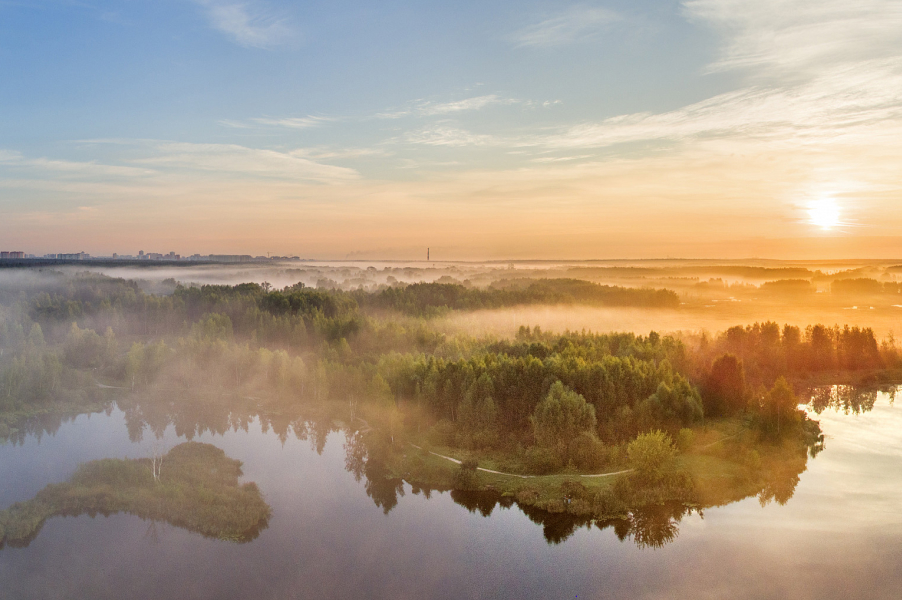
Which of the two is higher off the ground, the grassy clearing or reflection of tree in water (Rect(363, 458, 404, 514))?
the grassy clearing

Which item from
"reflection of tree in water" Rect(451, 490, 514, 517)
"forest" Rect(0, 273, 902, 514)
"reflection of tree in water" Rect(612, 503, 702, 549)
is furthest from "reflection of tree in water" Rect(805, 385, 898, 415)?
"reflection of tree in water" Rect(451, 490, 514, 517)

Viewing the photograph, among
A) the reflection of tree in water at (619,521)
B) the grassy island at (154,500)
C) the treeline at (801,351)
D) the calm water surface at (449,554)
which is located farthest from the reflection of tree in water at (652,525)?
the treeline at (801,351)

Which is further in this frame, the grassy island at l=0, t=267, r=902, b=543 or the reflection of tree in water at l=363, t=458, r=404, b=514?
the grassy island at l=0, t=267, r=902, b=543

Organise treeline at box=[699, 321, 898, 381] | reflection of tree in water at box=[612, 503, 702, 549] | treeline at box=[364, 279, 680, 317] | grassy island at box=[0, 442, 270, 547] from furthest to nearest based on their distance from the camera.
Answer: treeline at box=[364, 279, 680, 317], treeline at box=[699, 321, 898, 381], grassy island at box=[0, 442, 270, 547], reflection of tree in water at box=[612, 503, 702, 549]

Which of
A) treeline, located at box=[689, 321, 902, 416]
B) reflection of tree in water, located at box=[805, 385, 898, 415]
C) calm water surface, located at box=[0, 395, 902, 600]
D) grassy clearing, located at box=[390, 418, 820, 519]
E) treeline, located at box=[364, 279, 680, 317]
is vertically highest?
treeline, located at box=[364, 279, 680, 317]

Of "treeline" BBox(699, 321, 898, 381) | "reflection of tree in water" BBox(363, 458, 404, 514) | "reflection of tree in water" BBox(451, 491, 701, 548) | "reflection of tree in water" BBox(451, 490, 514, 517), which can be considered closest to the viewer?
"reflection of tree in water" BBox(451, 491, 701, 548)

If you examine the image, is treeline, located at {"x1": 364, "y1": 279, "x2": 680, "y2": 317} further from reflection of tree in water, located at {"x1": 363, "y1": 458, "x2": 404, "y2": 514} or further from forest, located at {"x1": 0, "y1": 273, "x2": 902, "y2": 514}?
reflection of tree in water, located at {"x1": 363, "y1": 458, "x2": 404, "y2": 514}

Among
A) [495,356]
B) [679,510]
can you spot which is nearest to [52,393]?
[495,356]
